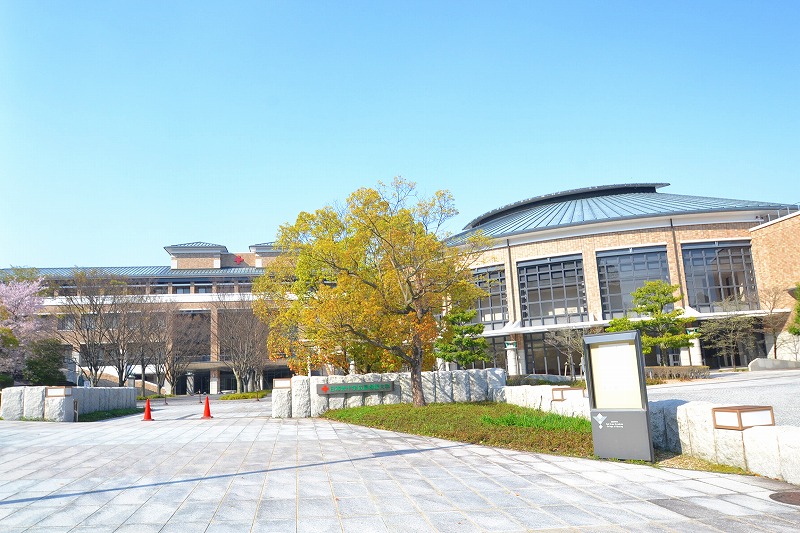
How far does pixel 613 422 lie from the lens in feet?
33.1

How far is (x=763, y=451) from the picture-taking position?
27.4 feet

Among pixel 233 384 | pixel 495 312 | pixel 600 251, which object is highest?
pixel 600 251

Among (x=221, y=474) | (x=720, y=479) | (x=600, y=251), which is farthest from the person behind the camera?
(x=600, y=251)

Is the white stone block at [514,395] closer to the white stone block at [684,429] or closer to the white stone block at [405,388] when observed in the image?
the white stone block at [405,388]

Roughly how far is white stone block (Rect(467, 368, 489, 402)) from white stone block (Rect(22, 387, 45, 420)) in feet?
49.0

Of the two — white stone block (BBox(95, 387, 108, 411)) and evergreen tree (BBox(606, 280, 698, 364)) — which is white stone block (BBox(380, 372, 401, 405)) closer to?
white stone block (BBox(95, 387, 108, 411))

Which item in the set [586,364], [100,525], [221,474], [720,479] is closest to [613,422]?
[586,364]

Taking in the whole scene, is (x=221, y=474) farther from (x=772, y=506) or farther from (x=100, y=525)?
(x=772, y=506)

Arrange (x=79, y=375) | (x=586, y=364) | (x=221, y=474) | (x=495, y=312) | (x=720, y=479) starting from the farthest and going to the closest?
(x=79, y=375)
(x=495, y=312)
(x=586, y=364)
(x=221, y=474)
(x=720, y=479)

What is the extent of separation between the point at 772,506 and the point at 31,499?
30.7ft

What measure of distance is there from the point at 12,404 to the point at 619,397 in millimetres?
19911

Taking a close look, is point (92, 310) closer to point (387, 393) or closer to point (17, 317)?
point (17, 317)

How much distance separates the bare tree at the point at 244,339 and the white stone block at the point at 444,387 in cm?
2917

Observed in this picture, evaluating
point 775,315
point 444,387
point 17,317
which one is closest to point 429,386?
point 444,387
